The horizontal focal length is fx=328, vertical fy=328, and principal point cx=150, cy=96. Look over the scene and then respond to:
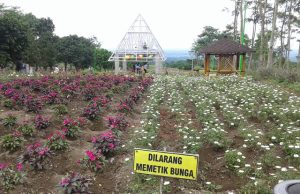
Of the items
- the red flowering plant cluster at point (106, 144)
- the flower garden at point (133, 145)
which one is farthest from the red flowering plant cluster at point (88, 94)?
the red flowering plant cluster at point (106, 144)

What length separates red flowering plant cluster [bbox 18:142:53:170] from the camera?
208 inches

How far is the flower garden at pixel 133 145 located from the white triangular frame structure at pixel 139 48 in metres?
17.6

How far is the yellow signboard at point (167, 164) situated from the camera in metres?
3.61

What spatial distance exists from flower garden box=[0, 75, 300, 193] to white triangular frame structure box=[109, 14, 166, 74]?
57.6ft

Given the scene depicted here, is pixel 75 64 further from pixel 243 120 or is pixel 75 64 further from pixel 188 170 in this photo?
pixel 188 170

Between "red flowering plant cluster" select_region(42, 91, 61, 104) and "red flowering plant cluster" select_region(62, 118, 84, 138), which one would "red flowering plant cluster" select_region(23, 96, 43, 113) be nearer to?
"red flowering plant cluster" select_region(42, 91, 61, 104)

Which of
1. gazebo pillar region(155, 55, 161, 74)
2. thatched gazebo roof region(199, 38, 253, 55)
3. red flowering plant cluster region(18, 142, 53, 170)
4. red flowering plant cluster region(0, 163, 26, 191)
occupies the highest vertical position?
thatched gazebo roof region(199, 38, 253, 55)

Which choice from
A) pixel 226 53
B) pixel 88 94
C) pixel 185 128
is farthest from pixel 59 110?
pixel 226 53

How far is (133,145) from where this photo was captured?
639cm

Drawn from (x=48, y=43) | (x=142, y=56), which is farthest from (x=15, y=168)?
(x=48, y=43)

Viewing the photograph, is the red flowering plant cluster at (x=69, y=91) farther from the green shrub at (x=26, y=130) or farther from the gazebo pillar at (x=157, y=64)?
the gazebo pillar at (x=157, y=64)

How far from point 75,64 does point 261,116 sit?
46916mm

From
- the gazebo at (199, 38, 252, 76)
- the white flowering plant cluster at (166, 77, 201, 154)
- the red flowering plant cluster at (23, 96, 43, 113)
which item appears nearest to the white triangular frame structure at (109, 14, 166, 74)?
the gazebo at (199, 38, 252, 76)

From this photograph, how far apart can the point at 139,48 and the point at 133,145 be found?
2249cm
